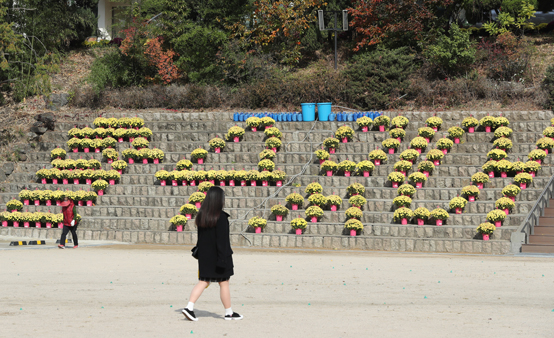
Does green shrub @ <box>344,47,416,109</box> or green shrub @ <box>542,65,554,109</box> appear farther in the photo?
green shrub @ <box>344,47,416,109</box>

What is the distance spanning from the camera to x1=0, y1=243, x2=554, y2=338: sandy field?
236 inches

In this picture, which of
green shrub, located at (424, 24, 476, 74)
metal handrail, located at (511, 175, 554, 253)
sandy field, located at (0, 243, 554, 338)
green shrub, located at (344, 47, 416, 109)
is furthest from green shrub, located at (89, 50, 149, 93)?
metal handrail, located at (511, 175, 554, 253)

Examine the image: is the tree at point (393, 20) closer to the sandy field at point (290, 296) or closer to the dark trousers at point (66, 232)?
the sandy field at point (290, 296)

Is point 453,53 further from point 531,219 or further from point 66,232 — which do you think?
point 66,232

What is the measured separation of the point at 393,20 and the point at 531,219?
11.0 meters

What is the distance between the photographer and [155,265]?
10188 millimetres

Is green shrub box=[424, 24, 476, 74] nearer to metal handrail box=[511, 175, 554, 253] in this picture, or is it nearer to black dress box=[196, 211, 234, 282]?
metal handrail box=[511, 175, 554, 253]

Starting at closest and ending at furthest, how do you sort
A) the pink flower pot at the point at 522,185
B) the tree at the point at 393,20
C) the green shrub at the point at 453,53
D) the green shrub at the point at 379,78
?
the pink flower pot at the point at 522,185, the green shrub at the point at 379,78, the green shrub at the point at 453,53, the tree at the point at 393,20

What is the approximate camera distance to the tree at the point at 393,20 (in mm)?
21125

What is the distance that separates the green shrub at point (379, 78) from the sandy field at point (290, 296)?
8608mm

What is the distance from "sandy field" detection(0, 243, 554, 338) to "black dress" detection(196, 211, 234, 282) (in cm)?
48

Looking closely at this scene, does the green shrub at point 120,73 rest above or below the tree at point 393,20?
below

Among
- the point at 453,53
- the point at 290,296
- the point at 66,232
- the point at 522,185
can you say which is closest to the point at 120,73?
the point at 66,232

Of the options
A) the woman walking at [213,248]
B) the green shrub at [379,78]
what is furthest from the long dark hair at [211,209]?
the green shrub at [379,78]
